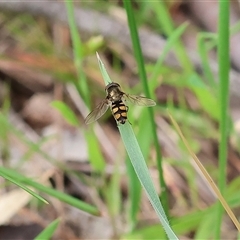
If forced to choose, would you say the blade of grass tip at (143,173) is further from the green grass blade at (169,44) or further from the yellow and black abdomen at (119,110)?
the green grass blade at (169,44)

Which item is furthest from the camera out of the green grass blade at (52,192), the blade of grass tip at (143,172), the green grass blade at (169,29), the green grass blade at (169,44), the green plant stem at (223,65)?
the green grass blade at (169,29)

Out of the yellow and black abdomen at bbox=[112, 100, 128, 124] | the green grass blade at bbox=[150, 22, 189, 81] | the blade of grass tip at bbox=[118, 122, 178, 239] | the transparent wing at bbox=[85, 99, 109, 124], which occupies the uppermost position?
the green grass blade at bbox=[150, 22, 189, 81]

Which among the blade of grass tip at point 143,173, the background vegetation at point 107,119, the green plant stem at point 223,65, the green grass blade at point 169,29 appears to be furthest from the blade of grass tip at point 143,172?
the green grass blade at point 169,29

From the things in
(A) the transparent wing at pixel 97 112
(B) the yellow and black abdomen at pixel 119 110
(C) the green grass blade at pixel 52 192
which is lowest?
(C) the green grass blade at pixel 52 192

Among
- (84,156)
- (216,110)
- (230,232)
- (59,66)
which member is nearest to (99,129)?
(84,156)

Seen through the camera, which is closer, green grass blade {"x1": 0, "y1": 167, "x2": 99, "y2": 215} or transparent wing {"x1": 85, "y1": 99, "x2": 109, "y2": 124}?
green grass blade {"x1": 0, "y1": 167, "x2": 99, "y2": 215}

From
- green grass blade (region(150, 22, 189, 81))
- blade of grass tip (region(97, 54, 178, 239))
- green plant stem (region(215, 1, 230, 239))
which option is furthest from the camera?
green grass blade (region(150, 22, 189, 81))

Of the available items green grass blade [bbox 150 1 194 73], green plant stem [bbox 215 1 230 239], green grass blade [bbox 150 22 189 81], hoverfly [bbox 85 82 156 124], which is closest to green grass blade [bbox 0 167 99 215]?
hoverfly [bbox 85 82 156 124]

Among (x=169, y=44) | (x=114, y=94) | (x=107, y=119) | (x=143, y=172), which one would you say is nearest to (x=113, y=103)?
(x=114, y=94)

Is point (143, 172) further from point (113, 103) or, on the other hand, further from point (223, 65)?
point (113, 103)

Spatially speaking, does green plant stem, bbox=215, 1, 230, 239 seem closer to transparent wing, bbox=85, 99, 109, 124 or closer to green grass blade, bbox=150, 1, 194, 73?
transparent wing, bbox=85, 99, 109, 124
